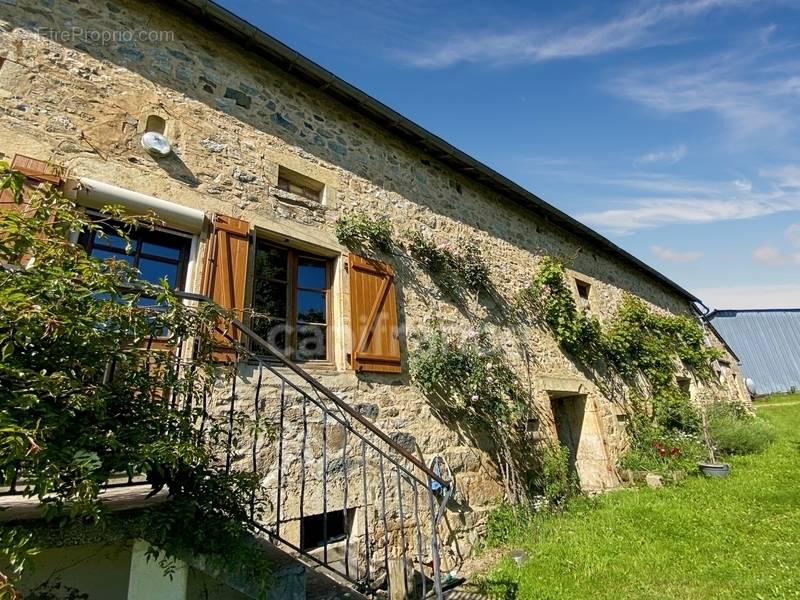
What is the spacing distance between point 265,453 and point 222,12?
4.61 metres

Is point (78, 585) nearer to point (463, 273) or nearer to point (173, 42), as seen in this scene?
point (173, 42)

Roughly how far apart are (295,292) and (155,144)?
1940mm

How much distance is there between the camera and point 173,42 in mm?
4371

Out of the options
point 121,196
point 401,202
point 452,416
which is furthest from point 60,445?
point 401,202

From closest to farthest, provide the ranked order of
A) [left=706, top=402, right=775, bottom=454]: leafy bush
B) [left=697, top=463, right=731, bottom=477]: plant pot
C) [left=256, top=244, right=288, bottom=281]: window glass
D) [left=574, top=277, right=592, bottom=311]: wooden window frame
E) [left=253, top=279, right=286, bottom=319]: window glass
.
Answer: [left=253, top=279, right=286, bottom=319]: window glass → [left=256, top=244, right=288, bottom=281]: window glass → [left=697, top=463, right=731, bottom=477]: plant pot → [left=706, top=402, right=775, bottom=454]: leafy bush → [left=574, top=277, right=592, bottom=311]: wooden window frame

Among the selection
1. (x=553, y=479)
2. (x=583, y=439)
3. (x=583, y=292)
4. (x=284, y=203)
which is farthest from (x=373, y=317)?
(x=583, y=292)

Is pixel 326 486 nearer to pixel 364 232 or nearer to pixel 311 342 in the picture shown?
pixel 311 342

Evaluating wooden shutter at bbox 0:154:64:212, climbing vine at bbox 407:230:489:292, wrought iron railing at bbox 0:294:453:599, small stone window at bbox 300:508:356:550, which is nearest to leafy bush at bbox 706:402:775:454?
climbing vine at bbox 407:230:489:292

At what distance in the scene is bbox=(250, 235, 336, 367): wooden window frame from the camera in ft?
14.5

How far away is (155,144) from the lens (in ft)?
12.7

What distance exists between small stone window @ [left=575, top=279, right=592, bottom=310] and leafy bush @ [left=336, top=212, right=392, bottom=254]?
535cm

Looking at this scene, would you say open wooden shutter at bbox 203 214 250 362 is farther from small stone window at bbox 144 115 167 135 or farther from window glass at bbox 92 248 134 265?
small stone window at bbox 144 115 167 135

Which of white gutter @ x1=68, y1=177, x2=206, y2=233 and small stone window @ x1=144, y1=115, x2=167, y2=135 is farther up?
small stone window @ x1=144, y1=115, x2=167, y2=135

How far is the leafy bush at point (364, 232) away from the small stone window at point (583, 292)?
17.5 ft
